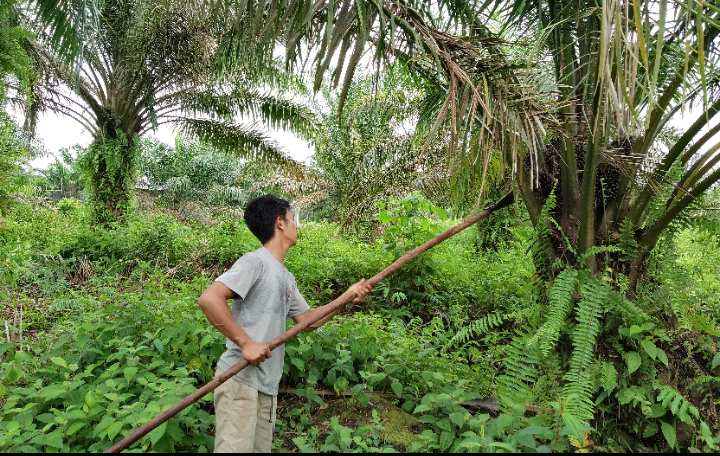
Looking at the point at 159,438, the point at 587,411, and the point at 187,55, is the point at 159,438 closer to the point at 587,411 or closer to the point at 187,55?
the point at 587,411

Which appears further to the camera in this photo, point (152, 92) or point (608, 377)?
point (152, 92)

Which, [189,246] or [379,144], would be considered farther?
[379,144]

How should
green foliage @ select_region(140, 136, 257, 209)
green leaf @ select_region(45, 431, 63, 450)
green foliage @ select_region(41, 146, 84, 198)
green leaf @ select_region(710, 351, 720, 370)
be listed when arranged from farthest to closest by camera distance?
green foliage @ select_region(41, 146, 84, 198)
green foliage @ select_region(140, 136, 257, 209)
green leaf @ select_region(710, 351, 720, 370)
green leaf @ select_region(45, 431, 63, 450)

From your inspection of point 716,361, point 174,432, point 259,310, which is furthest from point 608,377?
point 174,432

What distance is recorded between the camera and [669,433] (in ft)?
8.68

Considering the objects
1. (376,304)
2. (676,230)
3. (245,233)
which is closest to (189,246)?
(245,233)

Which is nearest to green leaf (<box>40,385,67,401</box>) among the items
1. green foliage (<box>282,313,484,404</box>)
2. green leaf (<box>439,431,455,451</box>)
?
green foliage (<box>282,313,484,404</box>)

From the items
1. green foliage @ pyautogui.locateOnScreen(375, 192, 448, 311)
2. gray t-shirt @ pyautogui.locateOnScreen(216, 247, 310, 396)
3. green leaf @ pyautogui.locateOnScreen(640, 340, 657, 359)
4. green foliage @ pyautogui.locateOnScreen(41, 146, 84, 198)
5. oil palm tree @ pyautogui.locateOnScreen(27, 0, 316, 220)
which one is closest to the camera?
gray t-shirt @ pyautogui.locateOnScreen(216, 247, 310, 396)

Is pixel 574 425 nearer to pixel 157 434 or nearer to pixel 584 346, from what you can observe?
pixel 584 346

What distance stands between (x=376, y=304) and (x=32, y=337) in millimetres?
3574

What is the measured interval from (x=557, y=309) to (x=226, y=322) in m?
2.02

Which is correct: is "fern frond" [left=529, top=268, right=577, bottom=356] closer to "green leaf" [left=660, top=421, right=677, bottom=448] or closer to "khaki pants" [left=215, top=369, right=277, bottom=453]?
"green leaf" [left=660, top=421, right=677, bottom=448]

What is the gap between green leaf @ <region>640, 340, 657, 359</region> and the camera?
8.86 feet

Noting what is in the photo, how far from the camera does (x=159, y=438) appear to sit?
2.24 m
